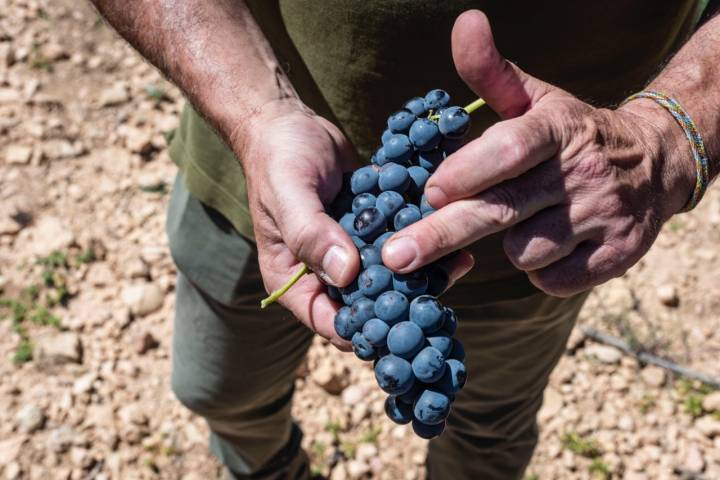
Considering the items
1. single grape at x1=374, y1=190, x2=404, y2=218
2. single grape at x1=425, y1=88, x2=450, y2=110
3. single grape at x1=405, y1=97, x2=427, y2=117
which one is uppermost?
single grape at x1=425, y1=88, x2=450, y2=110

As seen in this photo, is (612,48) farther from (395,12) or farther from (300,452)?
(300,452)

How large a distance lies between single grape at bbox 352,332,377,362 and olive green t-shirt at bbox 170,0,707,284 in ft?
1.70

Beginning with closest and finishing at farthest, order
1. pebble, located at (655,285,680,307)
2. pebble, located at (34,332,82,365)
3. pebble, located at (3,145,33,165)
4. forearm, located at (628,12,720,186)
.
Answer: forearm, located at (628,12,720,186) < pebble, located at (34,332,82,365) < pebble, located at (655,285,680,307) < pebble, located at (3,145,33,165)

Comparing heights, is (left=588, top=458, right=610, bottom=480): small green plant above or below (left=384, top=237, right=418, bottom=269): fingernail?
below

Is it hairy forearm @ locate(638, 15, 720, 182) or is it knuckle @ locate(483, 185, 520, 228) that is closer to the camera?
knuckle @ locate(483, 185, 520, 228)

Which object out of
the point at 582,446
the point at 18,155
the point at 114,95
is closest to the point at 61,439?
the point at 18,155

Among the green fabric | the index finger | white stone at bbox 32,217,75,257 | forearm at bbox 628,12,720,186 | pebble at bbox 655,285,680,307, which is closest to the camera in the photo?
the index finger

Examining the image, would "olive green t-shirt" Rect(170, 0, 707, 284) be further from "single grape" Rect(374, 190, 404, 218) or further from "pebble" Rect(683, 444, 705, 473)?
"pebble" Rect(683, 444, 705, 473)

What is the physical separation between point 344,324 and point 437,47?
0.58m

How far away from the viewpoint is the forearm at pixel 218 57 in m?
1.44

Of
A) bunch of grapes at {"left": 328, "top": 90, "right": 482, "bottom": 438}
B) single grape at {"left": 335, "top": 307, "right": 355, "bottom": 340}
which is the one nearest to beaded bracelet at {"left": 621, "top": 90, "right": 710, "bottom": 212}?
bunch of grapes at {"left": 328, "top": 90, "right": 482, "bottom": 438}

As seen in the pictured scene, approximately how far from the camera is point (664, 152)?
1334 millimetres

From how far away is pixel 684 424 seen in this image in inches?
112

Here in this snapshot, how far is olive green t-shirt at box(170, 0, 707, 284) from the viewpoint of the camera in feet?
4.54
